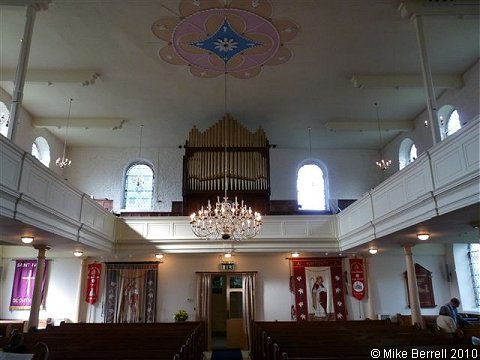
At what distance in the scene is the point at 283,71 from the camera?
11008 mm

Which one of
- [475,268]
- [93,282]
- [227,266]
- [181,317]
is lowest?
[181,317]

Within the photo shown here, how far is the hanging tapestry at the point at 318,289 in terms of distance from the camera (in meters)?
14.1

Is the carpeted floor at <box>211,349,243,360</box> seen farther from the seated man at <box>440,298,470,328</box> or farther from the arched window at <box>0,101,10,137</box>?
the arched window at <box>0,101,10,137</box>

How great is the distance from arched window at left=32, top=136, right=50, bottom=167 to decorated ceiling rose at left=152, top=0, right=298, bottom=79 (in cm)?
695

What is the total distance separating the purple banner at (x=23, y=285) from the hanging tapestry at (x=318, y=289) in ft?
30.2

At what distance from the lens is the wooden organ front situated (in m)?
13.4

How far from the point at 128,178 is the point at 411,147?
37.9 ft

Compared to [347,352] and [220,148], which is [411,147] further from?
[347,352]

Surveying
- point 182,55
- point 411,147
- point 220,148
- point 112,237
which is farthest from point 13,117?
point 411,147

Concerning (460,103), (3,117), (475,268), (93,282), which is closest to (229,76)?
(460,103)

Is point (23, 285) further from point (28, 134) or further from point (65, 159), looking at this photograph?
point (28, 134)

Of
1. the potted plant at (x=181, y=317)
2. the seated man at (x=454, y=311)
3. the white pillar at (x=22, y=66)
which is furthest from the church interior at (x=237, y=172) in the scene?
the potted plant at (x=181, y=317)

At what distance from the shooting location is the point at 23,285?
13.9 meters

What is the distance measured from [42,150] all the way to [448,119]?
1422 cm
